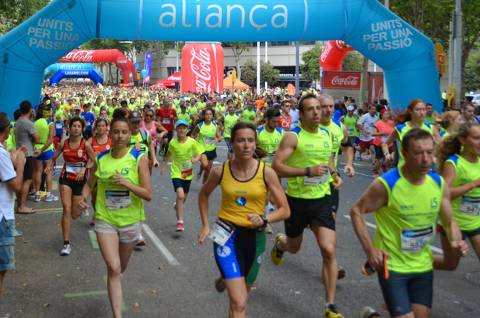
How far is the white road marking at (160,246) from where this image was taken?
739 cm

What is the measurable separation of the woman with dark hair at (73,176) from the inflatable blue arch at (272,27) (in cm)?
236

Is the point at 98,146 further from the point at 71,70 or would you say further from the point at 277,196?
the point at 71,70

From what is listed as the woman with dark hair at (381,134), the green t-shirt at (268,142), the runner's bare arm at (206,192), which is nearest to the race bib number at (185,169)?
the green t-shirt at (268,142)

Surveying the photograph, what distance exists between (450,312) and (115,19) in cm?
745

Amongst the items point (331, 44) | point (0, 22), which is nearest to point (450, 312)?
point (0, 22)

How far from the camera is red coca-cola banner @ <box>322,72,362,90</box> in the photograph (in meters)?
28.7

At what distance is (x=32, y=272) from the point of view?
23.0ft

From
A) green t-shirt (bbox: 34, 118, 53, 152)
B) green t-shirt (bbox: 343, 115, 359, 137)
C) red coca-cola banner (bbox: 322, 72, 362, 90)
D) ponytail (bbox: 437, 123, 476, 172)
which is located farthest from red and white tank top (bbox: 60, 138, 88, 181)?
red coca-cola banner (bbox: 322, 72, 362, 90)

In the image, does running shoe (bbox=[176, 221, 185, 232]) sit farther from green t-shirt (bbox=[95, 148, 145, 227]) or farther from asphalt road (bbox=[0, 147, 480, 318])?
green t-shirt (bbox=[95, 148, 145, 227])

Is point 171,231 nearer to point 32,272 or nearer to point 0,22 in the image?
point 32,272

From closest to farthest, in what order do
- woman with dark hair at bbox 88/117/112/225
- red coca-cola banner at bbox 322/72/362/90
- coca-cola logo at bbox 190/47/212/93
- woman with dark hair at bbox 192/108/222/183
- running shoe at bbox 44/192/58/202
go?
woman with dark hair at bbox 88/117/112/225 → running shoe at bbox 44/192/58/202 → woman with dark hair at bbox 192/108/222/183 → red coca-cola banner at bbox 322/72/362/90 → coca-cola logo at bbox 190/47/212/93

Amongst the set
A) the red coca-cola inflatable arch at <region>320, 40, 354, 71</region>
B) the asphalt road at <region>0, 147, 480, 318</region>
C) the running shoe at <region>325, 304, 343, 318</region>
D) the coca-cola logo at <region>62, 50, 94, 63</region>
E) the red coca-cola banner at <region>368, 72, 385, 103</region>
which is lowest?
the asphalt road at <region>0, 147, 480, 318</region>

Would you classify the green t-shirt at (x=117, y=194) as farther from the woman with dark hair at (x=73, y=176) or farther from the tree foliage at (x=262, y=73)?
the tree foliage at (x=262, y=73)

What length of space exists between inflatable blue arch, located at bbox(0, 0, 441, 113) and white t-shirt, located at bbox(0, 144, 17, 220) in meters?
5.25
